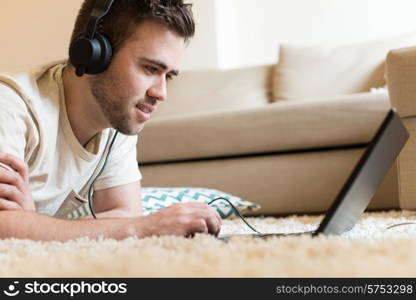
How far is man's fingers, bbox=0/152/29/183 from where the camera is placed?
0.96m

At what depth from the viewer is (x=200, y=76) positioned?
10.1ft

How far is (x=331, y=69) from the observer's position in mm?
2689

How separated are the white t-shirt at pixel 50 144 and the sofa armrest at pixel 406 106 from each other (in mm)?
760

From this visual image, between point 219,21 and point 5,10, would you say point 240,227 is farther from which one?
point 5,10

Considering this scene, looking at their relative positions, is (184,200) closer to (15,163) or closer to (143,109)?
(143,109)

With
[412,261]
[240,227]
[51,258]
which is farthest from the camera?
[240,227]

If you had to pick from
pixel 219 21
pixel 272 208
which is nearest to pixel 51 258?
pixel 272 208

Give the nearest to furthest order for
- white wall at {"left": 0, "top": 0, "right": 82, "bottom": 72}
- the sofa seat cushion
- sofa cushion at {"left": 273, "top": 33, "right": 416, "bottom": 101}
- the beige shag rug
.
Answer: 1. the beige shag rug
2. the sofa seat cushion
3. sofa cushion at {"left": 273, "top": 33, "right": 416, "bottom": 101}
4. white wall at {"left": 0, "top": 0, "right": 82, "bottom": 72}

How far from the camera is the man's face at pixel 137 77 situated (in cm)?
114

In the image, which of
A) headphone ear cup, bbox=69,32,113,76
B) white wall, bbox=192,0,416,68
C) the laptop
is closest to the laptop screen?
the laptop

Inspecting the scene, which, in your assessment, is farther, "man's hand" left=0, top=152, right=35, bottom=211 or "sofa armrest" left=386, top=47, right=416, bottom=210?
"sofa armrest" left=386, top=47, right=416, bottom=210

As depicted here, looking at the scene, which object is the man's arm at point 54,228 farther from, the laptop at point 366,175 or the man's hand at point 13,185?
the laptop at point 366,175

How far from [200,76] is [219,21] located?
0.61 m

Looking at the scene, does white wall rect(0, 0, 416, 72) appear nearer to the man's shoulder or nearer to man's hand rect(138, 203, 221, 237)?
the man's shoulder
